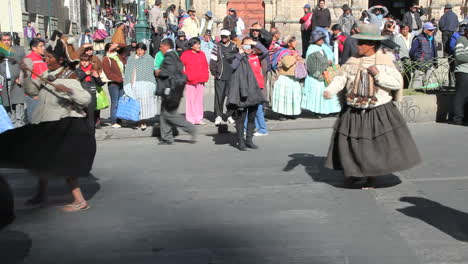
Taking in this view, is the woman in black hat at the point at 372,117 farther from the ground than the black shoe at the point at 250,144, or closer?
farther from the ground

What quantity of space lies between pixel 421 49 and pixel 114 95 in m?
6.84

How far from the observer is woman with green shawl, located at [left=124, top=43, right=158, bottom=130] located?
11.6 m

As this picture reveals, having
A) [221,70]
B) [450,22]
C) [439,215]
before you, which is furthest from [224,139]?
[450,22]

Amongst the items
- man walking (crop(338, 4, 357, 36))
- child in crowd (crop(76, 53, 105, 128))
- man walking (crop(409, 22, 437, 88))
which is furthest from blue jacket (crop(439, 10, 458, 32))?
child in crowd (crop(76, 53, 105, 128))

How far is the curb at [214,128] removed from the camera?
11.7 meters

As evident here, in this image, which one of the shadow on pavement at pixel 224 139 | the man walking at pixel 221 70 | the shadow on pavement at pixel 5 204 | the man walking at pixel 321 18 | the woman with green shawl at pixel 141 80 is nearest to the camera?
the shadow on pavement at pixel 5 204

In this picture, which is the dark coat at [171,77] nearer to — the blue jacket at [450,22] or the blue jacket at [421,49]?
the blue jacket at [421,49]

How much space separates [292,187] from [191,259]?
103 inches

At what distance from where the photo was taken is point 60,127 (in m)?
6.29

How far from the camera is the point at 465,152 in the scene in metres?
9.28

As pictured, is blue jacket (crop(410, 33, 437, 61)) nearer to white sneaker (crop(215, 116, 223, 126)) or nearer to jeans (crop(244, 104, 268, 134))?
jeans (crop(244, 104, 268, 134))

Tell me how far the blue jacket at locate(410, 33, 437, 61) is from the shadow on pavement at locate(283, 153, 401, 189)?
573 centimetres

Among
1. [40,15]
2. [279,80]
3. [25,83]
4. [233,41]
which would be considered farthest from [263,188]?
[40,15]

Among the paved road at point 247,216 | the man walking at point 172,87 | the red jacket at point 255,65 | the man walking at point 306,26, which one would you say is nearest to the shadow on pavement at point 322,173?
the paved road at point 247,216
